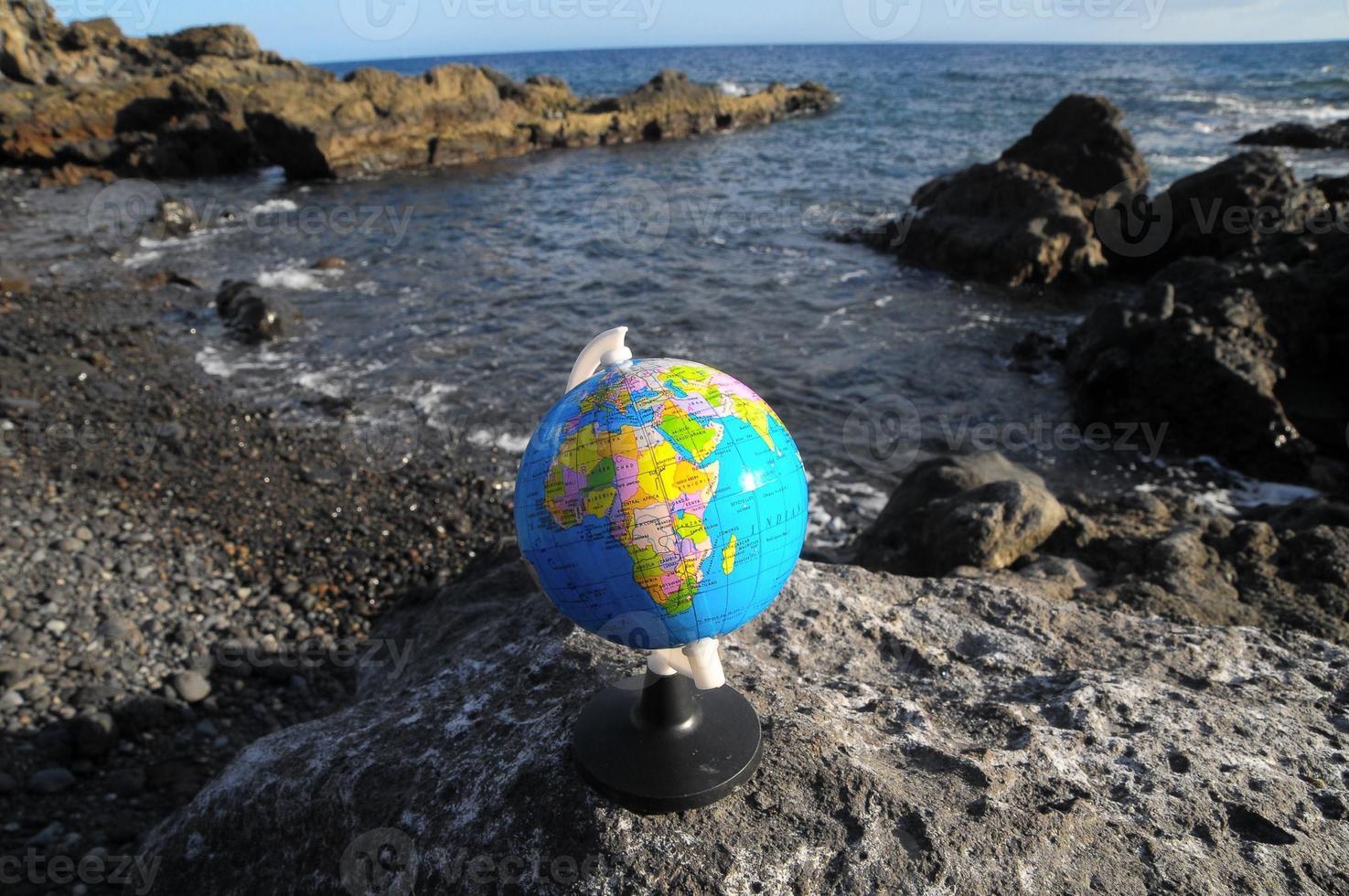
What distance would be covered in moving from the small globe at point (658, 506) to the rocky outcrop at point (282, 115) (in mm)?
31656

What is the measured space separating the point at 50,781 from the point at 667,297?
13537 mm

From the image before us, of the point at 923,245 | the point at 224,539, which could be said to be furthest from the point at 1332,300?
the point at 224,539

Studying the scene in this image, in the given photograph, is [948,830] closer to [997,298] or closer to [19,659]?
[19,659]

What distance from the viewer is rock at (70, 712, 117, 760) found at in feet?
16.8

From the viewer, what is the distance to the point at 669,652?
290 cm

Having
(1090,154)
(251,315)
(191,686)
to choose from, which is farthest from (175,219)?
(1090,154)

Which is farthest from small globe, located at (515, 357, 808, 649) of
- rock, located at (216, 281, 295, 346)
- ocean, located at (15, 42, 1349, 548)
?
rock, located at (216, 281, 295, 346)

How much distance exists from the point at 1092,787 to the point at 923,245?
17.5m

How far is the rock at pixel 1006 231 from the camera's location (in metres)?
17.0

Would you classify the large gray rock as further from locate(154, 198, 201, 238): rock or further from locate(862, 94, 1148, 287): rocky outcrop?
locate(154, 198, 201, 238): rock

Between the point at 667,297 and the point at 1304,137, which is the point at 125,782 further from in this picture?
the point at 1304,137

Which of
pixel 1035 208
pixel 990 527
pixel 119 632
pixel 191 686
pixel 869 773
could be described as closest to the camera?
pixel 869 773

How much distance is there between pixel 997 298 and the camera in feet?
54.2

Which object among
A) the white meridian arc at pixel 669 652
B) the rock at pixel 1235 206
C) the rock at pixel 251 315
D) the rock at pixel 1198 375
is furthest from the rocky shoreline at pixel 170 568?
the rock at pixel 1235 206
